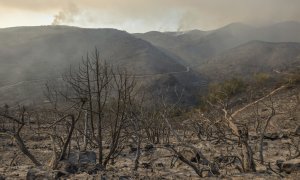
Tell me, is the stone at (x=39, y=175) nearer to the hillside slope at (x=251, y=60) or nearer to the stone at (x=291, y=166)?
the stone at (x=291, y=166)

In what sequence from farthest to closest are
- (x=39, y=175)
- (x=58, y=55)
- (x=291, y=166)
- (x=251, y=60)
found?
(x=251, y=60), (x=58, y=55), (x=291, y=166), (x=39, y=175)

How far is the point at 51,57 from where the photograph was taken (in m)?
107

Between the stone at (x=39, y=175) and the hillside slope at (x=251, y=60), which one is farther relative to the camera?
the hillside slope at (x=251, y=60)

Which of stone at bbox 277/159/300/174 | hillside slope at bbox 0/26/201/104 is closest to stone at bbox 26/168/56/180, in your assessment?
stone at bbox 277/159/300/174

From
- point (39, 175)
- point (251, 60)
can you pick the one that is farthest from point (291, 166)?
point (251, 60)

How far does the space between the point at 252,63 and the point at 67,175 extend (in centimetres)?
11946

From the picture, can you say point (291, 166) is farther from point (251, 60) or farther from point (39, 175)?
point (251, 60)

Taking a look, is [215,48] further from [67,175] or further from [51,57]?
[67,175]

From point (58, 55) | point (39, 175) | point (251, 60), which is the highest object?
point (58, 55)

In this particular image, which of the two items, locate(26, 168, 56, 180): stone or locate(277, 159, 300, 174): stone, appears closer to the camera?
locate(26, 168, 56, 180): stone

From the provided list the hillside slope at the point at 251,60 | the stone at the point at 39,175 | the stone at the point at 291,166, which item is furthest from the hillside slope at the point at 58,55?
the stone at the point at 39,175

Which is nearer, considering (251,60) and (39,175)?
(39,175)

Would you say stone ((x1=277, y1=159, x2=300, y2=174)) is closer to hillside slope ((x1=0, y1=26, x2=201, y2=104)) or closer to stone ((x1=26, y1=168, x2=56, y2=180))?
stone ((x1=26, y1=168, x2=56, y2=180))

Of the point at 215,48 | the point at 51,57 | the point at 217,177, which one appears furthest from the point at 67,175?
the point at 215,48
